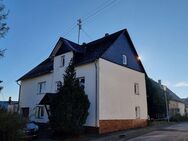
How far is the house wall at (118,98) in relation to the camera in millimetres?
20219

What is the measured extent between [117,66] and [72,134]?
8.81m

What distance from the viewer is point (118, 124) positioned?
70.5 ft

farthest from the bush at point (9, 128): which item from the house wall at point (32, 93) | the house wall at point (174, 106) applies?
the house wall at point (174, 106)

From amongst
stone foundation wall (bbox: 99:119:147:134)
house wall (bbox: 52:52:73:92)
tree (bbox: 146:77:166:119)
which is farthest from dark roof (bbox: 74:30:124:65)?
tree (bbox: 146:77:166:119)

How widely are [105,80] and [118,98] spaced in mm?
2643

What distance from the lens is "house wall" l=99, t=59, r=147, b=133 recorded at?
66.3ft

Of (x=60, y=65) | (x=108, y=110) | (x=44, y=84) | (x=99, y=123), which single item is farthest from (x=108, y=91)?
(x=44, y=84)

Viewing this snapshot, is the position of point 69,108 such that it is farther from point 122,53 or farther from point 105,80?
point 122,53

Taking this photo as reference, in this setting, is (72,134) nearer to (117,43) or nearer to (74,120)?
(74,120)

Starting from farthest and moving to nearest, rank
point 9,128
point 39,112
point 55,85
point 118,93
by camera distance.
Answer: point 39,112 → point 55,85 → point 118,93 → point 9,128

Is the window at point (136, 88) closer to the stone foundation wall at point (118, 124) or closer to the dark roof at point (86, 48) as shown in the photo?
the stone foundation wall at point (118, 124)

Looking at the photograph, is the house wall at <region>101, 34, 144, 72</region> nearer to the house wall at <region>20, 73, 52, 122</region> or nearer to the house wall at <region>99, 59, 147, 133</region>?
the house wall at <region>99, 59, 147, 133</region>

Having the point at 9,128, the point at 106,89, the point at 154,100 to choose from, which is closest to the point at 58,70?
the point at 106,89

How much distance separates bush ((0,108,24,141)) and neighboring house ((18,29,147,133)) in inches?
371
